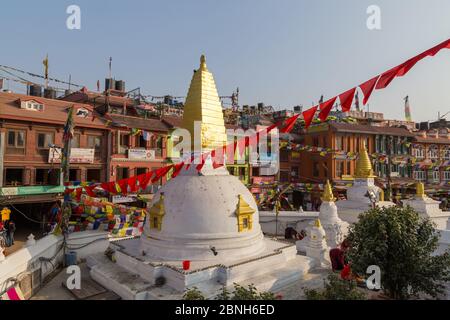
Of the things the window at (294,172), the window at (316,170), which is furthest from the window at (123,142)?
the window at (316,170)

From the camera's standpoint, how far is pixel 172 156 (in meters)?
30.2

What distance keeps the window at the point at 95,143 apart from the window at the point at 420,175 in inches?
1517

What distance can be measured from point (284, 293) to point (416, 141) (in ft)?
122

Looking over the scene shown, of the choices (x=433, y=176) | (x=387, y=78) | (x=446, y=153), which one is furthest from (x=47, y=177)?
(x=446, y=153)

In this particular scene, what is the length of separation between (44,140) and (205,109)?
50.9 ft

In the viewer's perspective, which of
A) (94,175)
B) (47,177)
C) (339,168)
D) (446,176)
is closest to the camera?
(47,177)

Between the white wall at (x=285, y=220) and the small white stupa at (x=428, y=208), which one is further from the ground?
the small white stupa at (x=428, y=208)

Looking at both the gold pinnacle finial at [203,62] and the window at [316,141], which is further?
the window at [316,141]

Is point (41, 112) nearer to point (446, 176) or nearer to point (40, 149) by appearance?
point (40, 149)

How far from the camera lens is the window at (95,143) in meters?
25.1

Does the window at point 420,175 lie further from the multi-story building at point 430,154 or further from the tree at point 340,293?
the tree at point 340,293

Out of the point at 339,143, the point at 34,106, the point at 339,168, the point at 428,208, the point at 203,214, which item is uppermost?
the point at 34,106

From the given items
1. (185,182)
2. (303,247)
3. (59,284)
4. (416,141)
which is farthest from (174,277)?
(416,141)

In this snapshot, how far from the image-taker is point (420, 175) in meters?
41.0
